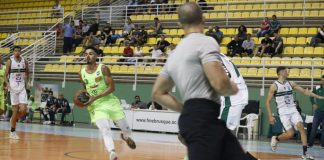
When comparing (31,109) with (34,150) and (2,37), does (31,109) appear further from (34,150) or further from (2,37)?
(34,150)

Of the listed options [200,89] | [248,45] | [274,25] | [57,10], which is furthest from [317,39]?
[200,89]

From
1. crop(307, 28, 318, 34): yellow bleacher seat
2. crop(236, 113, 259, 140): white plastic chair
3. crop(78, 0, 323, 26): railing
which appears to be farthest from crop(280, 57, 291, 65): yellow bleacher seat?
crop(78, 0, 323, 26): railing

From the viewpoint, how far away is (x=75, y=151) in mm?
12445

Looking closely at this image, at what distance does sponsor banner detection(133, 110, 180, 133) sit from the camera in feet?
68.8

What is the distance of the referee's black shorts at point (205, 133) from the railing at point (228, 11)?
2141cm

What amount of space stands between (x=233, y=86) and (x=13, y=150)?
8.58m

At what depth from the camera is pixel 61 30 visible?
103 feet

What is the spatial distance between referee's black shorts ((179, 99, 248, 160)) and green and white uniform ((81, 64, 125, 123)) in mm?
5819

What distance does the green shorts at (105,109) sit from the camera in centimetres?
1007

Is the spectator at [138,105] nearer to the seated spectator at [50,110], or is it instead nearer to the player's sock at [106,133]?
the seated spectator at [50,110]

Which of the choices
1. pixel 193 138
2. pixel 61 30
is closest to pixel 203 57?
pixel 193 138

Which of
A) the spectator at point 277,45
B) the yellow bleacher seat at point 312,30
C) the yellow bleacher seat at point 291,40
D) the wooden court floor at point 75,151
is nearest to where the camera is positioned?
the wooden court floor at point 75,151

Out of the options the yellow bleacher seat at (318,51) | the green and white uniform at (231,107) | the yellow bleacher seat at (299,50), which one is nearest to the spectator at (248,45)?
the yellow bleacher seat at (299,50)

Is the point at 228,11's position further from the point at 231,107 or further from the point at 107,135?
the point at 231,107
